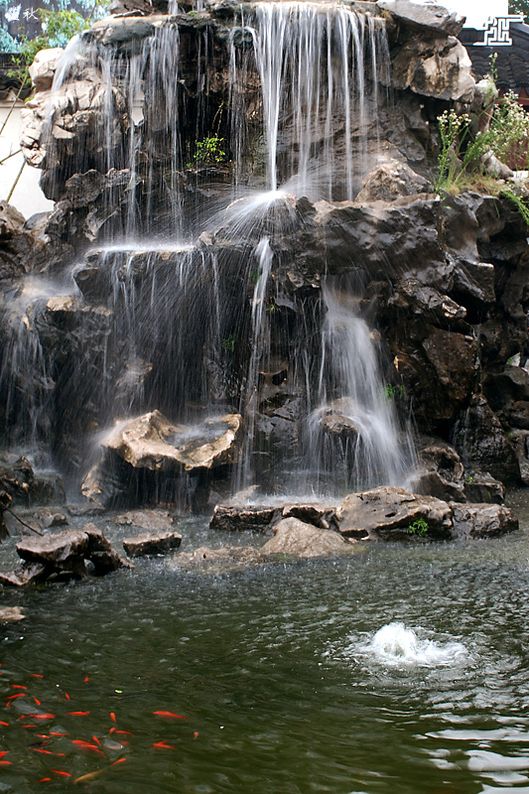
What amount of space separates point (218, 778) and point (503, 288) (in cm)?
1266

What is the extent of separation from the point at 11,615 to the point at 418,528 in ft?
16.0

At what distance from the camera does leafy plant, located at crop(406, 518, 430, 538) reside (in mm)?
9398

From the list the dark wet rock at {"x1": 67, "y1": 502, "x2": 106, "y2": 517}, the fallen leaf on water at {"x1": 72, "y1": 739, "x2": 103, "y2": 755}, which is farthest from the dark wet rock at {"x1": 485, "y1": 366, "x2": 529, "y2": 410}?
the fallen leaf on water at {"x1": 72, "y1": 739, "x2": 103, "y2": 755}

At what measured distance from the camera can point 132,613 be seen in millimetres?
6469

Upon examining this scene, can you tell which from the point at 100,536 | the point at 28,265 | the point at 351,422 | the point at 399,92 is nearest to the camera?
the point at 100,536

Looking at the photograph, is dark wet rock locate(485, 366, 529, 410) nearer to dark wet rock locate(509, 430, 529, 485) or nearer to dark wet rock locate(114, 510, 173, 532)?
dark wet rock locate(509, 430, 529, 485)

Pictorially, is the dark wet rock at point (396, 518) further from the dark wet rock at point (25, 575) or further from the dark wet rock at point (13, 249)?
the dark wet rock at point (13, 249)

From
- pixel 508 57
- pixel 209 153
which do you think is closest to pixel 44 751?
pixel 209 153

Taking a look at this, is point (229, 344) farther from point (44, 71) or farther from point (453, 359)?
point (44, 71)

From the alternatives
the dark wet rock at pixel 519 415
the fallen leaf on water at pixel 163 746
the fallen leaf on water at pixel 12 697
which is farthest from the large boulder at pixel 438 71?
the fallen leaf on water at pixel 163 746

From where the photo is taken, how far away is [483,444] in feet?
42.3

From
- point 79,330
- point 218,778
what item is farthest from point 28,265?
point 218,778

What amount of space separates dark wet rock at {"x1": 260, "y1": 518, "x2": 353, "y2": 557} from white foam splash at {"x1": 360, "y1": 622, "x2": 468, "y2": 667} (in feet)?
9.18

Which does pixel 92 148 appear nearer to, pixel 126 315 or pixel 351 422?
pixel 126 315
